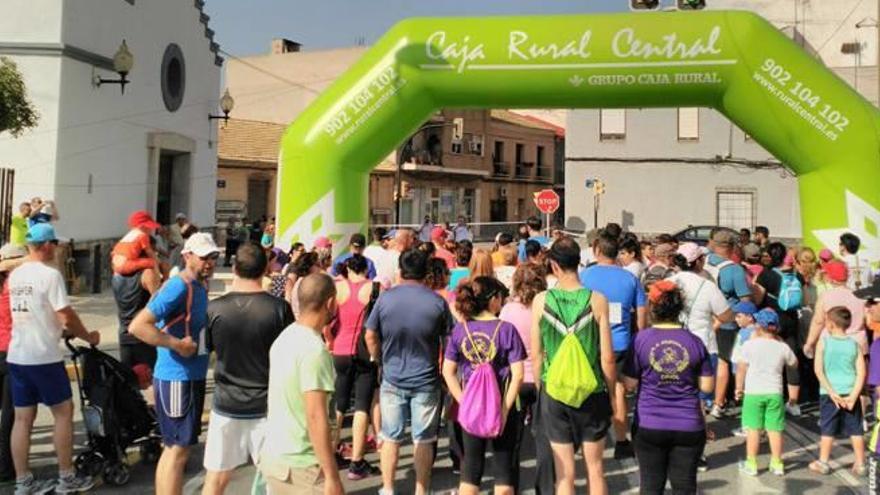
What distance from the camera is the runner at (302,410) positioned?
3.17 m

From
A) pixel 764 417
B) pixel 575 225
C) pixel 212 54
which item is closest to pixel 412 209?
pixel 575 225

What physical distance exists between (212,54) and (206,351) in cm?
1778

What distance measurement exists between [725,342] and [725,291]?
53 centimetres

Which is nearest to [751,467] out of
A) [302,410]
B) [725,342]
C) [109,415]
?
[725,342]

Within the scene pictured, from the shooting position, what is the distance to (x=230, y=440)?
3859 millimetres

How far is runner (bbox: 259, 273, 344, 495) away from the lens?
317cm

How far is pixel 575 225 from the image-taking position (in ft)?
75.0

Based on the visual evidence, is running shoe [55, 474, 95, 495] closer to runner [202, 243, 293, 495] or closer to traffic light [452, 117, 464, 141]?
runner [202, 243, 293, 495]

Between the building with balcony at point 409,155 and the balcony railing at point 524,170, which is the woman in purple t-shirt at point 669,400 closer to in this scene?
the building with balcony at point 409,155

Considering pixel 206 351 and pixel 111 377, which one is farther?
pixel 111 377

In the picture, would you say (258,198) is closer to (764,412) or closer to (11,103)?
(11,103)

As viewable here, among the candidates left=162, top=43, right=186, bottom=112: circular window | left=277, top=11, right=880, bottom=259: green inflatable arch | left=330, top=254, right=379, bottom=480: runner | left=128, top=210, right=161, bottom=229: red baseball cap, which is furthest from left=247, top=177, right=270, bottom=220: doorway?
left=330, top=254, right=379, bottom=480: runner

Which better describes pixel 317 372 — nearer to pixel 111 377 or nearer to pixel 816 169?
pixel 111 377

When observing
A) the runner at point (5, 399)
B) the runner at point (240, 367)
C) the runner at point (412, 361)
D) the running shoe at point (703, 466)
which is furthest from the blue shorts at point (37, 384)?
the running shoe at point (703, 466)
